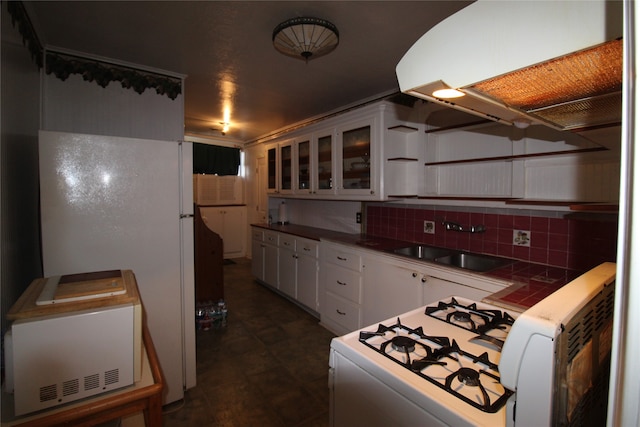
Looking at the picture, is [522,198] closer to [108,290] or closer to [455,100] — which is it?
[455,100]

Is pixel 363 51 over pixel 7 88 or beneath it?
over

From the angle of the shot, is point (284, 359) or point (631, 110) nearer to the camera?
point (631, 110)

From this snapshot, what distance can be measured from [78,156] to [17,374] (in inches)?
44.5

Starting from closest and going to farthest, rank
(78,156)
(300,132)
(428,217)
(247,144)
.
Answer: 1. (78,156)
2. (428,217)
3. (300,132)
4. (247,144)

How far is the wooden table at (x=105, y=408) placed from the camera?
867 mm

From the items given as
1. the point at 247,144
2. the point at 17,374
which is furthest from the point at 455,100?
the point at 247,144

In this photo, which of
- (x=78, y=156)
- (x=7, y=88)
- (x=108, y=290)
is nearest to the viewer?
(x=108, y=290)

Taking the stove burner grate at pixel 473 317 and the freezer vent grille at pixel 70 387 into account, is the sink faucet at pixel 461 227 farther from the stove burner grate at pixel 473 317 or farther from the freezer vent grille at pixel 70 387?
the freezer vent grille at pixel 70 387

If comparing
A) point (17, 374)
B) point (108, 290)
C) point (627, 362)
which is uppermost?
point (627, 362)

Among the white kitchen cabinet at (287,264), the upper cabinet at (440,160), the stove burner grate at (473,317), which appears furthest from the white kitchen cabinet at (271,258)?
the stove burner grate at (473,317)

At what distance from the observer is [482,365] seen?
34.7 inches

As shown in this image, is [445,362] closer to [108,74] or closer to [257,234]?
[108,74]

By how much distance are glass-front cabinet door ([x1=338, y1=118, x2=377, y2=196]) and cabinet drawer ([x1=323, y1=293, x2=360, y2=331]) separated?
3.44ft

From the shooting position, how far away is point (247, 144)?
224 inches
